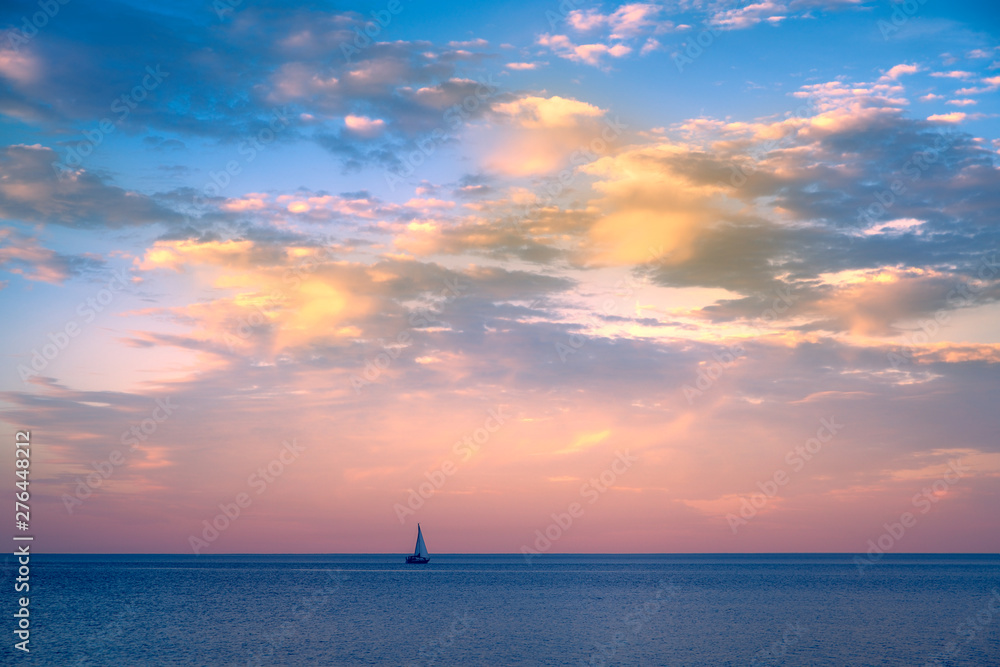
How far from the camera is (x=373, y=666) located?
53.3m

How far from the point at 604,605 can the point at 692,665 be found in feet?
158

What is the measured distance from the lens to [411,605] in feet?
332

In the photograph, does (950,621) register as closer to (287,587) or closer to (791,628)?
(791,628)

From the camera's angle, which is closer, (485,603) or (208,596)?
(485,603)

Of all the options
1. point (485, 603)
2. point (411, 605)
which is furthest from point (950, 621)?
point (411, 605)

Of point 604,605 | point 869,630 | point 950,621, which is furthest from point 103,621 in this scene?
point 950,621

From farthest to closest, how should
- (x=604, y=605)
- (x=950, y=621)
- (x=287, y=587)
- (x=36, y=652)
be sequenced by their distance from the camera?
(x=287, y=587) → (x=604, y=605) → (x=950, y=621) → (x=36, y=652)

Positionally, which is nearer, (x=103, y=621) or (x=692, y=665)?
(x=692, y=665)

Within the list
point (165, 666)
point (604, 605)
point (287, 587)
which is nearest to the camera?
point (165, 666)

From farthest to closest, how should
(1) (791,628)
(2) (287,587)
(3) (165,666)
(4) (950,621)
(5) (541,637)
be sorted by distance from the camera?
(2) (287,587), (4) (950,621), (1) (791,628), (5) (541,637), (3) (165,666)

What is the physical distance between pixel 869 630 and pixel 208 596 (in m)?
96.5

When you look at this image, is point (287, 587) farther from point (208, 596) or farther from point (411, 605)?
point (411, 605)

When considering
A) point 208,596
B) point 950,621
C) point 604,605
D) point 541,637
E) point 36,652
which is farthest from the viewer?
point 208,596

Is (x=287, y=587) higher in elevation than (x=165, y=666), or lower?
lower
